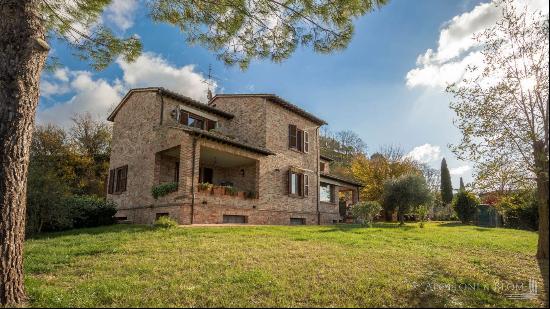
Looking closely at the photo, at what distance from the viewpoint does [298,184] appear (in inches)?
813

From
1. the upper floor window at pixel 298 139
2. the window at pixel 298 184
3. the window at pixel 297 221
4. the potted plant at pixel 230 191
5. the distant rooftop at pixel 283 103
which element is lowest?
the window at pixel 297 221

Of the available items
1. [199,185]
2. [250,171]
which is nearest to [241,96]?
[250,171]

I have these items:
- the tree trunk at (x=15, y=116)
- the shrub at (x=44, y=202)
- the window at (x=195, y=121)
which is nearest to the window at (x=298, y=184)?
the window at (x=195, y=121)

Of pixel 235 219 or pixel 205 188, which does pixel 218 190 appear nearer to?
pixel 205 188

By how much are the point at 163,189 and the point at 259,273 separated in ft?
33.0

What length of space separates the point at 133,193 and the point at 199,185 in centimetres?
474

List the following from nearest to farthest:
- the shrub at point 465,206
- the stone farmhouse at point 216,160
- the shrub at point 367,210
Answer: the stone farmhouse at point 216,160 → the shrub at point 367,210 → the shrub at point 465,206

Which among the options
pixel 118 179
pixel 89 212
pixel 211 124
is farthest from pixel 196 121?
pixel 89 212

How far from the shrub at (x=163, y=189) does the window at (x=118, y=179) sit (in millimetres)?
3707

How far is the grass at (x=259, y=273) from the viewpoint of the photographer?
5160 mm

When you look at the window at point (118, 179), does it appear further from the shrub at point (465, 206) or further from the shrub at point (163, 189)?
the shrub at point (465, 206)

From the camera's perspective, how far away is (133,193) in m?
17.7

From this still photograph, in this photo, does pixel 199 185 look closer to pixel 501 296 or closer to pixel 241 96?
pixel 241 96

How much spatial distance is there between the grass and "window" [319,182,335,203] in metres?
13.4
